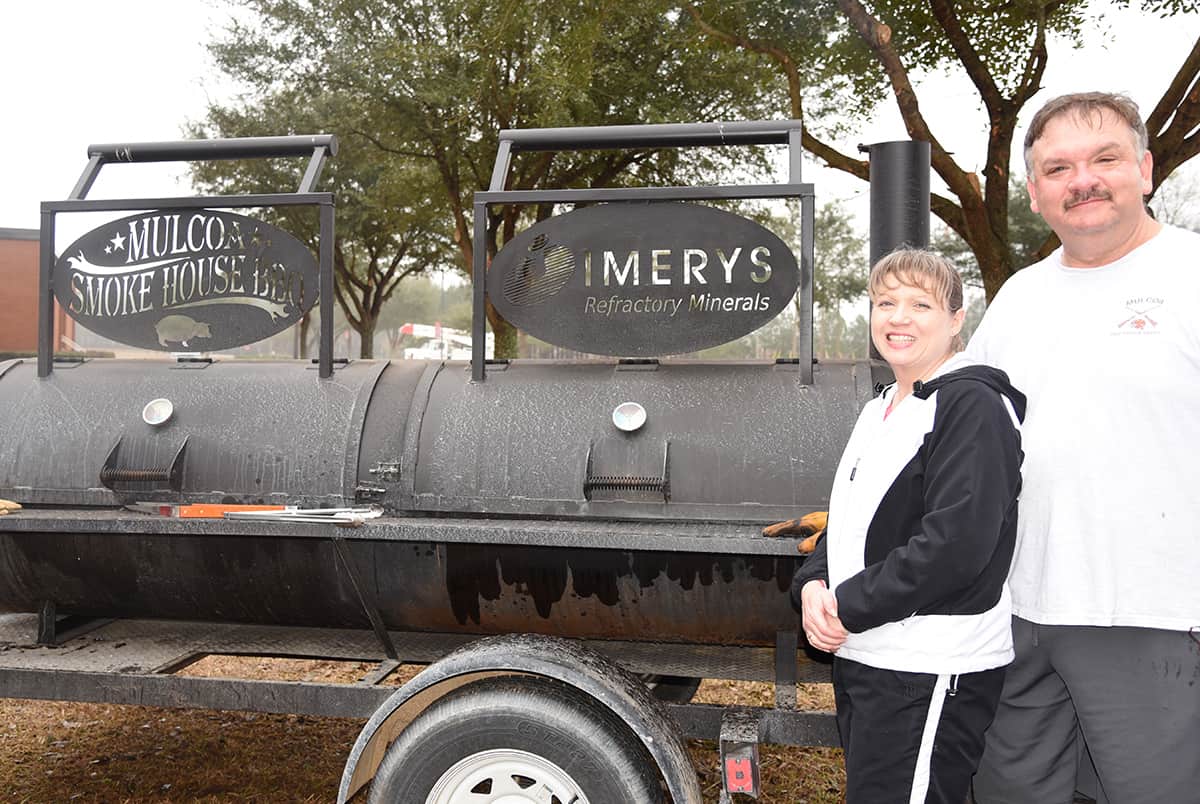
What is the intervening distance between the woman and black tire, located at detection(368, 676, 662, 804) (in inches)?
25.4

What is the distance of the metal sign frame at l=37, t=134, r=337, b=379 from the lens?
334 centimetres

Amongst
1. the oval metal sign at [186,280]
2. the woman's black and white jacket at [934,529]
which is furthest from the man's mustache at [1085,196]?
the oval metal sign at [186,280]

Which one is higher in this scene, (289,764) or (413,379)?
(413,379)

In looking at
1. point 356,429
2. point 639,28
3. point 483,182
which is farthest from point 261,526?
point 483,182

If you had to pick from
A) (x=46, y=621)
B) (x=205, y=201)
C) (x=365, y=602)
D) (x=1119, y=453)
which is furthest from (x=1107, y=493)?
(x=46, y=621)

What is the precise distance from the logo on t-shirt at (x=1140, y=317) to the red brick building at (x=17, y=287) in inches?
969

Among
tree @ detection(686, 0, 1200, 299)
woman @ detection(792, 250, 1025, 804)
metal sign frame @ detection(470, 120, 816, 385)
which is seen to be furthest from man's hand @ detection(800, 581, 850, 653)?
tree @ detection(686, 0, 1200, 299)

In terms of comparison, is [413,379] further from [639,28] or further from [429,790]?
[639,28]

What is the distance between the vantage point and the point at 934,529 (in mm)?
1880

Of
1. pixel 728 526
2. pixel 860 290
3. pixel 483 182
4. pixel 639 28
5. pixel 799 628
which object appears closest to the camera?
pixel 728 526

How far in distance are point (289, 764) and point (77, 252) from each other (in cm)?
239

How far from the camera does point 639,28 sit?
44.3 feet

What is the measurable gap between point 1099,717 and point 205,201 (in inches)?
125

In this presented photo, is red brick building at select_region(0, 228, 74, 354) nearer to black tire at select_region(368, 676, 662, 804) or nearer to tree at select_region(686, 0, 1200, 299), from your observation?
tree at select_region(686, 0, 1200, 299)
